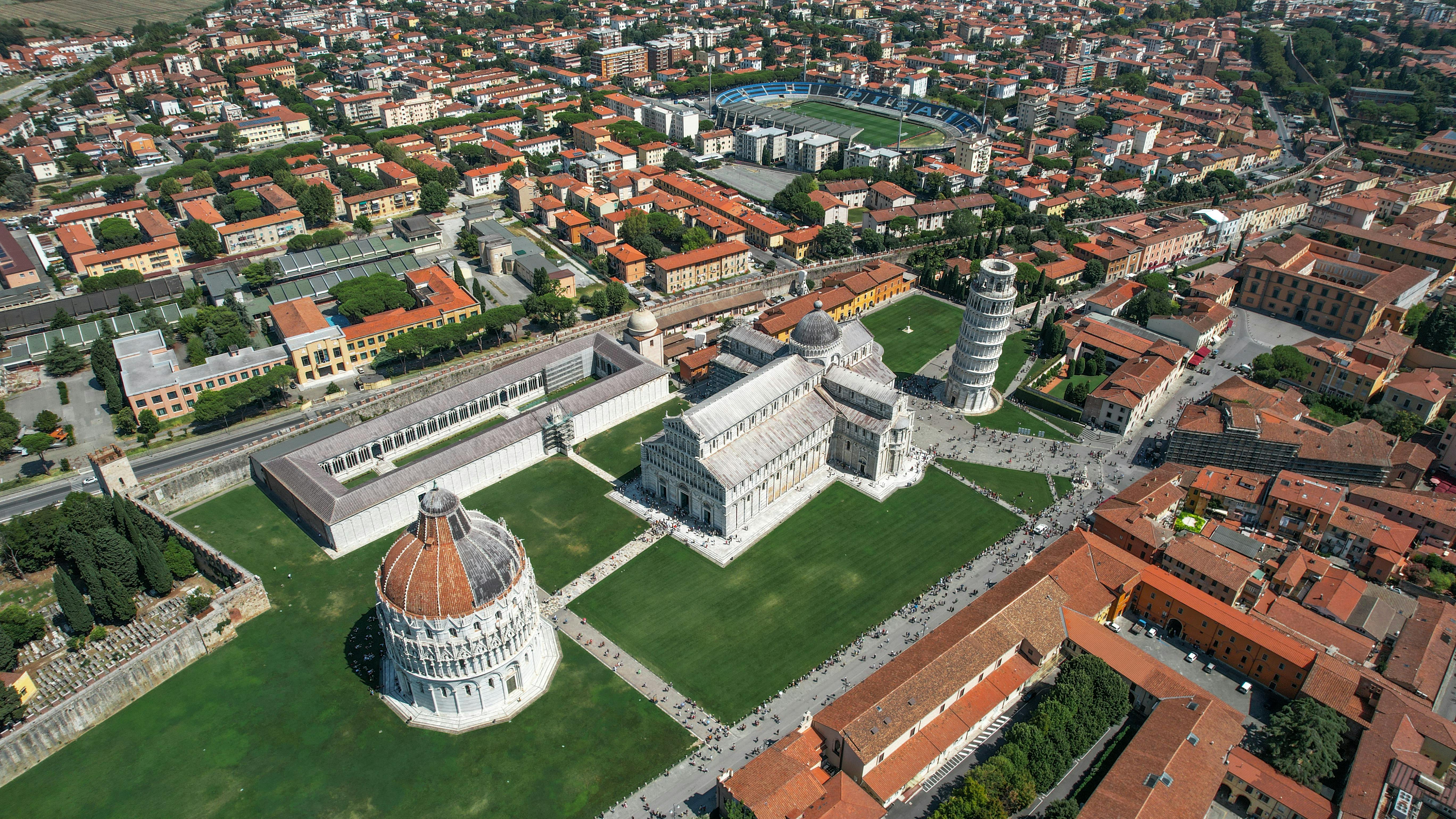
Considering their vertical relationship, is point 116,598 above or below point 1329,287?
below

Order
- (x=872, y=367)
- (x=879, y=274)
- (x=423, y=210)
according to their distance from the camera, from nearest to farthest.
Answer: (x=872, y=367) < (x=879, y=274) < (x=423, y=210)

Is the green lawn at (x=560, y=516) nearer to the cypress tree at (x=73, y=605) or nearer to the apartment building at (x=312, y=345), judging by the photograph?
the cypress tree at (x=73, y=605)

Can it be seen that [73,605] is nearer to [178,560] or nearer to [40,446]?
[178,560]

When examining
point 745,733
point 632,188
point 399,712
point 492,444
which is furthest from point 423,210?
point 745,733

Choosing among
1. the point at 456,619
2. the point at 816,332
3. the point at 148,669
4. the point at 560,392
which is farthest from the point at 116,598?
the point at 816,332

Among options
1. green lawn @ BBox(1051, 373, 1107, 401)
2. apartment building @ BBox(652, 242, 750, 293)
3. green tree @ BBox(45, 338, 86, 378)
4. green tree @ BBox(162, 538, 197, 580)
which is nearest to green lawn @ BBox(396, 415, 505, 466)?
green tree @ BBox(162, 538, 197, 580)

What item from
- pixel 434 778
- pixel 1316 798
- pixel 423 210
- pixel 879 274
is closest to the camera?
pixel 1316 798

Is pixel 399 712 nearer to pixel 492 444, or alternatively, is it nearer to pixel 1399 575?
pixel 492 444
